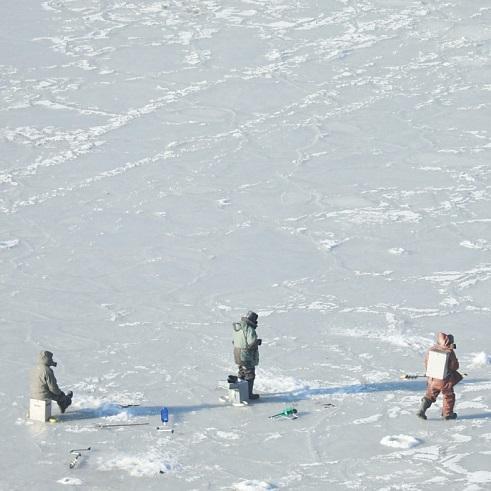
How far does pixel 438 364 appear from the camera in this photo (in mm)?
11312

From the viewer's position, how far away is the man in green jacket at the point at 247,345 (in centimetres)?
1200

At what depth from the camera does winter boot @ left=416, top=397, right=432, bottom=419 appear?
11.6 m

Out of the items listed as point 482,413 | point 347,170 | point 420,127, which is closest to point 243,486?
point 482,413

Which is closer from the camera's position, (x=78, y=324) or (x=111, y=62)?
(x=78, y=324)

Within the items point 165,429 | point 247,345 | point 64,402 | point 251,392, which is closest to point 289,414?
point 251,392

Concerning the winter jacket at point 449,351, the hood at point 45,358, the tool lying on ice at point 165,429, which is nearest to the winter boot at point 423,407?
the winter jacket at point 449,351

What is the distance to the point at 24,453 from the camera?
35.6 feet

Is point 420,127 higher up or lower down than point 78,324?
higher up

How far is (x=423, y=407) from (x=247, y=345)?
5.60 ft

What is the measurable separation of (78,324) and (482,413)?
497 cm

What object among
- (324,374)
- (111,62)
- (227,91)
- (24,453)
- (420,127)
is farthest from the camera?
(111,62)

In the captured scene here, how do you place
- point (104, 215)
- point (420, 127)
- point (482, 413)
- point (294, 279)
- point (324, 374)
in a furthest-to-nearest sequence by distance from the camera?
point (420, 127), point (104, 215), point (294, 279), point (324, 374), point (482, 413)

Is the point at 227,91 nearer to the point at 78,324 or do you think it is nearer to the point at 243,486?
the point at 78,324

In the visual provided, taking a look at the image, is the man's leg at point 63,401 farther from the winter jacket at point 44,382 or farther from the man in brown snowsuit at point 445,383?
the man in brown snowsuit at point 445,383
